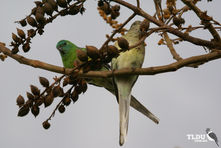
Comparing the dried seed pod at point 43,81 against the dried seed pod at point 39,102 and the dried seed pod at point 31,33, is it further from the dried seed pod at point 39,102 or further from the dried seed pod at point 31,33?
the dried seed pod at point 31,33

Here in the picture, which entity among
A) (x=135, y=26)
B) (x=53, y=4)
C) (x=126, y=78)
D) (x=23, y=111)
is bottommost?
(x=23, y=111)

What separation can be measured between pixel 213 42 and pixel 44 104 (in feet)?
3.30

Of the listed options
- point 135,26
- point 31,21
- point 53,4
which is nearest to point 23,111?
point 31,21

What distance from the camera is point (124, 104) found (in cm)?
287

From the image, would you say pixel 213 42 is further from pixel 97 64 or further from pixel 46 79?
pixel 46 79

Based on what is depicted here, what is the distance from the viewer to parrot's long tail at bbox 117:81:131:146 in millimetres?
2453

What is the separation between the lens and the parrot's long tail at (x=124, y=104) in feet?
8.05

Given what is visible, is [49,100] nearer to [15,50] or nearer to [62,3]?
[15,50]

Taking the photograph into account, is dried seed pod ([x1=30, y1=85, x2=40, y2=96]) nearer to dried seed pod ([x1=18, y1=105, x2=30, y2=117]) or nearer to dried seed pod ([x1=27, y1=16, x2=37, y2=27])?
dried seed pod ([x1=18, y1=105, x2=30, y2=117])

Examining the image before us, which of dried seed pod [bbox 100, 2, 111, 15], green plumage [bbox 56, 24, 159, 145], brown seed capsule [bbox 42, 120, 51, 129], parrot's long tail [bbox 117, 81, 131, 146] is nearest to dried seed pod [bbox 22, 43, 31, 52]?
brown seed capsule [bbox 42, 120, 51, 129]

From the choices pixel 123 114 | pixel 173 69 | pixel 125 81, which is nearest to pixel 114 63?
pixel 125 81

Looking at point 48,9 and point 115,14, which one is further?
point 115,14

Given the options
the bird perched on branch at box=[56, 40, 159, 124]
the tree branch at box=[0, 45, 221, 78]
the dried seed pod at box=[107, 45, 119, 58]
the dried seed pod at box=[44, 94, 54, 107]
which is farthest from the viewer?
the bird perched on branch at box=[56, 40, 159, 124]

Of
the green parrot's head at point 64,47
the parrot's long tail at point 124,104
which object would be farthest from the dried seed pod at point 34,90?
the green parrot's head at point 64,47
